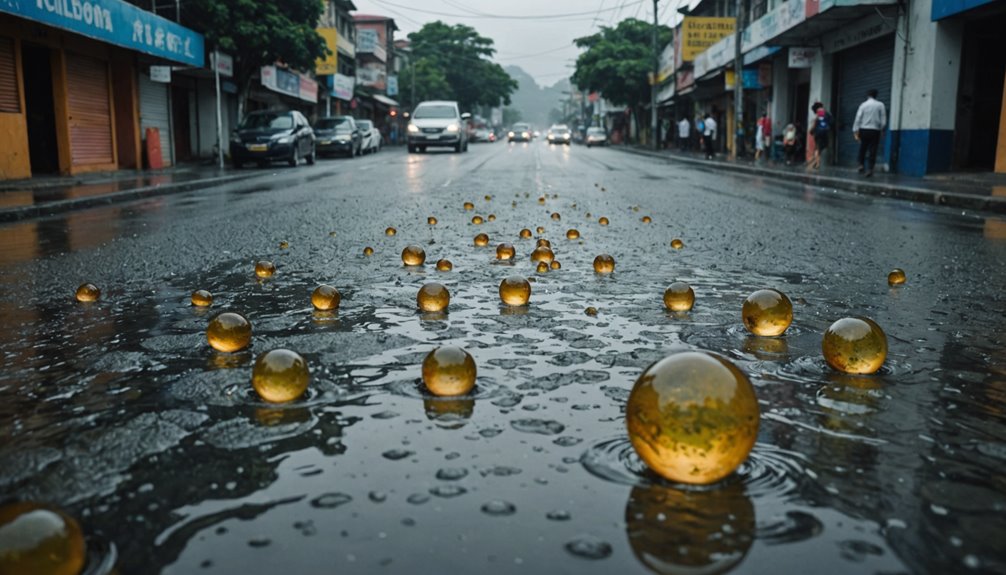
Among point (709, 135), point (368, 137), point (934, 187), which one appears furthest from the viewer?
point (368, 137)

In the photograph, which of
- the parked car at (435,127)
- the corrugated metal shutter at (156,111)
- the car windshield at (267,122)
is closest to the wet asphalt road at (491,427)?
the car windshield at (267,122)

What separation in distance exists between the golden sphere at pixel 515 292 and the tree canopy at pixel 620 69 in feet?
167

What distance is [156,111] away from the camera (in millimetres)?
23062

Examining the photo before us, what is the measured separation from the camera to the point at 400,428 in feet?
6.77

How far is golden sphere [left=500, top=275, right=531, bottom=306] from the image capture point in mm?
3795

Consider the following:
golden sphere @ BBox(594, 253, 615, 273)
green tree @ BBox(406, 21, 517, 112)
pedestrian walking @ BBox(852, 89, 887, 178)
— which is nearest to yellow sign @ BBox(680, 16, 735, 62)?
pedestrian walking @ BBox(852, 89, 887, 178)

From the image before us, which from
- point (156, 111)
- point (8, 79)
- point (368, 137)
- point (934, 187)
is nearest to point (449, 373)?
point (934, 187)

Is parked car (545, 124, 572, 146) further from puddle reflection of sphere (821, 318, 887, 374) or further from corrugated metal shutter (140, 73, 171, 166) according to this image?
puddle reflection of sphere (821, 318, 887, 374)

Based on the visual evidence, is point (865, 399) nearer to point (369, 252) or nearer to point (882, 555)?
point (882, 555)

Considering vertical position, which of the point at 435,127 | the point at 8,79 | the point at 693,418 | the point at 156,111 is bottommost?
the point at 693,418

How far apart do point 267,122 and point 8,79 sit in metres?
7.67

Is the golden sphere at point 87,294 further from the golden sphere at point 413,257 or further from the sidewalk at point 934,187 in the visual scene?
the sidewalk at point 934,187

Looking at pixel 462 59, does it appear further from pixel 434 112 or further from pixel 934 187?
pixel 934 187

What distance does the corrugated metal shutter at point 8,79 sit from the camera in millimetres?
15266
